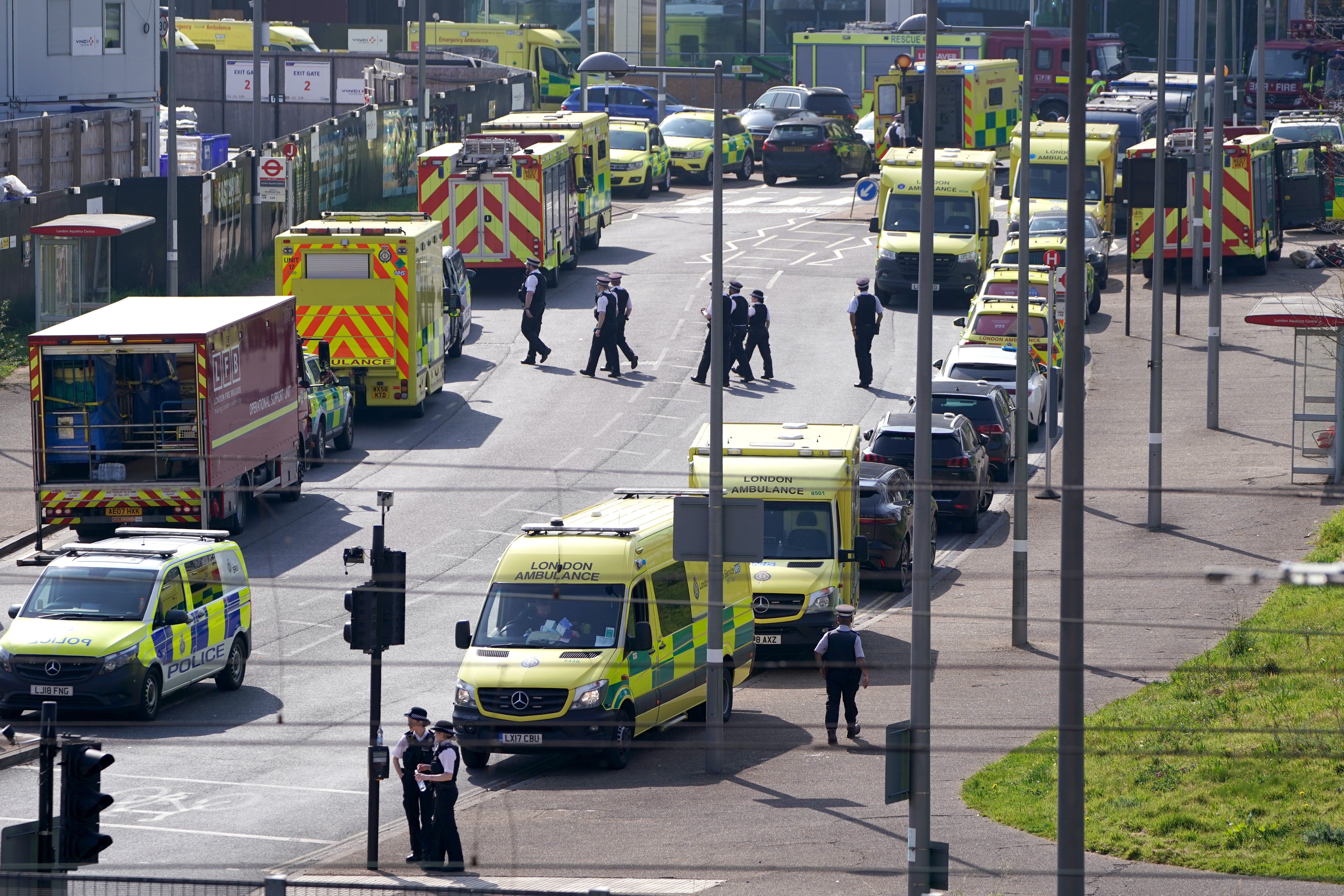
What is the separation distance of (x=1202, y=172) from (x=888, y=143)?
20414mm

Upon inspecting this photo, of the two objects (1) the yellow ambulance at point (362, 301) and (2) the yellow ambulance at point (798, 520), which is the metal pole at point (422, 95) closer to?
(1) the yellow ambulance at point (362, 301)

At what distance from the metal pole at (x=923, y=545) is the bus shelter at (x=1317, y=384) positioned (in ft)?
35.3

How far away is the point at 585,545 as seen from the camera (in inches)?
757

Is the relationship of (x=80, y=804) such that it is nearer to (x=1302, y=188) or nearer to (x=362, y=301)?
(x=362, y=301)

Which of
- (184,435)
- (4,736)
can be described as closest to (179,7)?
(184,435)

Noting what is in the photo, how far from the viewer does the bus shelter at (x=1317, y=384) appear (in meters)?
27.7

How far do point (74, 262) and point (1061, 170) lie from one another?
70.6 ft

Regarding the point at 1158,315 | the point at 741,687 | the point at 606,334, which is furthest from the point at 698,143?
the point at 741,687

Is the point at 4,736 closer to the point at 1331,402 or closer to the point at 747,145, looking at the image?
the point at 1331,402

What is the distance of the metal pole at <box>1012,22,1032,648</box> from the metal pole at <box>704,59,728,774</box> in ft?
14.3

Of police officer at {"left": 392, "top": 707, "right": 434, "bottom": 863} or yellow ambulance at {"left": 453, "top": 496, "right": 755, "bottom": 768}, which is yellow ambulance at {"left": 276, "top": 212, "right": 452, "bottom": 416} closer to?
yellow ambulance at {"left": 453, "top": 496, "right": 755, "bottom": 768}

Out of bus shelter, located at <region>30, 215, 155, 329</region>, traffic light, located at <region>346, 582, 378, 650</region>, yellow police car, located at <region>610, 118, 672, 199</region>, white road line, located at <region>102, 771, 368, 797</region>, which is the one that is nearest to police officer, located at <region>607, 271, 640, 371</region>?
bus shelter, located at <region>30, 215, 155, 329</region>

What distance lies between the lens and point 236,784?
1823 centimetres

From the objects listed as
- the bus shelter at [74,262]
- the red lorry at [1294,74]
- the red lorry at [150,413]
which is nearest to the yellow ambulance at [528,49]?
the red lorry at [1294,74]
